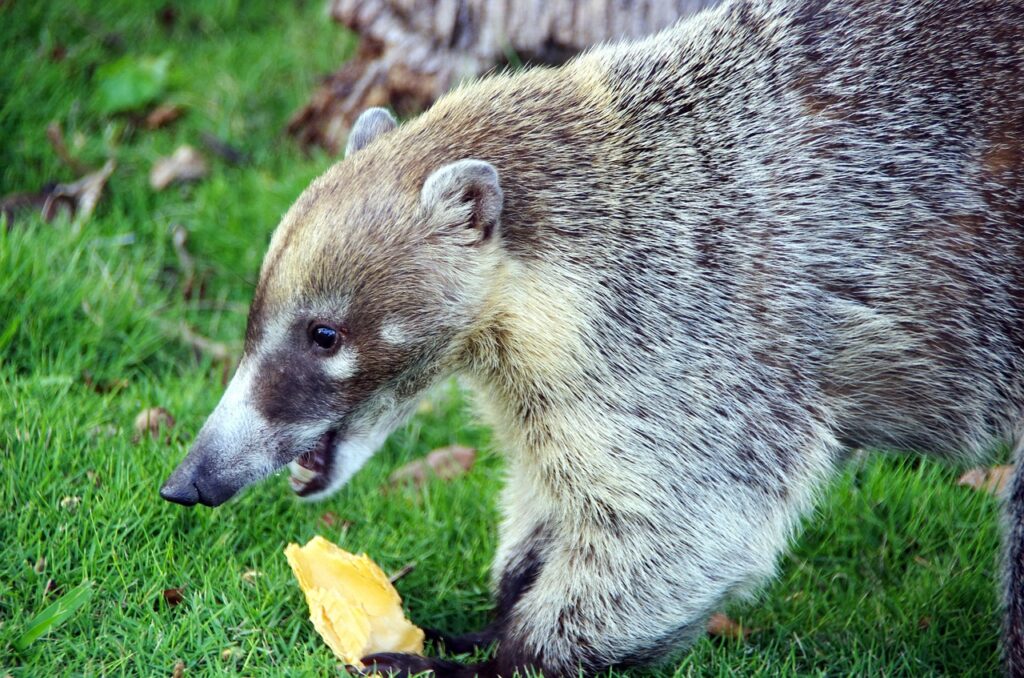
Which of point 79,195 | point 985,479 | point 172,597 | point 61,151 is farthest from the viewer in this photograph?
point 61,151

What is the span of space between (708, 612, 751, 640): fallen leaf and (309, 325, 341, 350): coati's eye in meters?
1.76

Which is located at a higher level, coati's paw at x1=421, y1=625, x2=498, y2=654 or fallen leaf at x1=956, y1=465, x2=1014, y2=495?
coati's paw at x1=421, y1=625, x2=498, y2=654

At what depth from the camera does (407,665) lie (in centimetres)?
414

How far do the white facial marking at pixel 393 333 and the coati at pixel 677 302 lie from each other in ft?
0.06

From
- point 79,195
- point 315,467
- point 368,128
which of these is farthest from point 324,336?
point 79,195

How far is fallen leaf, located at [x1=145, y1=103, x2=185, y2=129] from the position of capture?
23.3 feet

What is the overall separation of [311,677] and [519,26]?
392 cm

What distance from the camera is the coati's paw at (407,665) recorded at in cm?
407

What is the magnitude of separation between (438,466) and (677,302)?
1811 mm

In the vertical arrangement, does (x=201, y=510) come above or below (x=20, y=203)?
below

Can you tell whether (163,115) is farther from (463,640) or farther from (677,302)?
(677,302)

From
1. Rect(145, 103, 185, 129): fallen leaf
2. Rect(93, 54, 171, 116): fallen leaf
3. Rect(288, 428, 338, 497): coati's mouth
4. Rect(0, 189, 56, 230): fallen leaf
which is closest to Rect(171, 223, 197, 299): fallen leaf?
Rect(0, 189, 56, 230): fallen leaf

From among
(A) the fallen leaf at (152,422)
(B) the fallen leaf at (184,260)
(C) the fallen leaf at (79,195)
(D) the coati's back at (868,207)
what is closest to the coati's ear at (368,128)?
(D) the coati's back at (868,207)

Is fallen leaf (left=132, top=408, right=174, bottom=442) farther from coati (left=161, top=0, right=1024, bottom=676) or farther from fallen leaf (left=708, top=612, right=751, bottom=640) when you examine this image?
fallen leaf (left=708, top=612, right=751, bottom=640)
